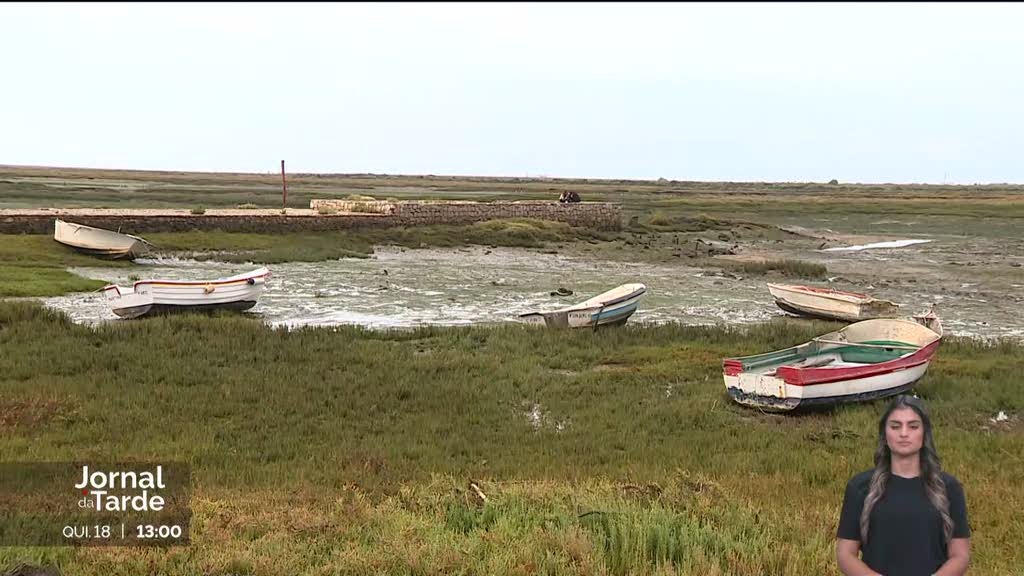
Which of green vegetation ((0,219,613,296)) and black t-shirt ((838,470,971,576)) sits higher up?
black t-shirt ((838,470,971,576))

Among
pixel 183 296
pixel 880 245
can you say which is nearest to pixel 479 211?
pixel 880 245

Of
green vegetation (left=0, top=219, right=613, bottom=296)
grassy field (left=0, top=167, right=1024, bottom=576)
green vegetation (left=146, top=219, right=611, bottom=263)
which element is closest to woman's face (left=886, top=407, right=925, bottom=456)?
grassy field (left=0, top=167, right=1024, bottom=576)

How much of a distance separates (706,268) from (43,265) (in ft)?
76.0

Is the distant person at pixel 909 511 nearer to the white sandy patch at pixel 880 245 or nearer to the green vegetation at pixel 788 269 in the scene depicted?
the green vegetation at pixel 788 269

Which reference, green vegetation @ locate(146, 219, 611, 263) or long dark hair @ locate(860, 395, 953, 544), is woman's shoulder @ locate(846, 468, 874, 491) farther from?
green vegetation @ locate(146, 219, 611, 263)

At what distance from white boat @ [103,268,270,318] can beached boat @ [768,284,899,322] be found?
1285 centimetres

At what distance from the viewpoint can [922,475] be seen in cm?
383

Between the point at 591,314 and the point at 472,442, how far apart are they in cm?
768

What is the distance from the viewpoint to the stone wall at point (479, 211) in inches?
1715

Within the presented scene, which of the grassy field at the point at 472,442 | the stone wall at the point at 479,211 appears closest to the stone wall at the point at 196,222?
the stone wall at the point at 479,211

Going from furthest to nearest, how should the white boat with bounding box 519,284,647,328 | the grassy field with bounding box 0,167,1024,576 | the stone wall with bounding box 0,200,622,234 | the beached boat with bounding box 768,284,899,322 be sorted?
the stone wall with bounding box 0,200,622,234, the beached boat with bounding box 768,284,899,322, the white boat with bounding box 519,284,647,328, the grassy field with bounding box 0,167,1024,576

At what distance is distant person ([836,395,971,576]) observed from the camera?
3.78 meters

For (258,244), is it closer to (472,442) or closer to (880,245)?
(472,442)

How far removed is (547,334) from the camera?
56.0 feet
